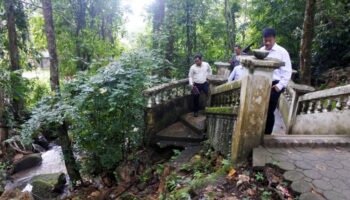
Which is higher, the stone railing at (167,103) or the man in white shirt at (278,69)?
the man in white shirt at (278,69)

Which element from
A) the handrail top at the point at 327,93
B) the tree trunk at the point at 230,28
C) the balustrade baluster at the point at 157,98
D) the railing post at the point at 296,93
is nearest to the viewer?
the handrail top at the point at 327,93

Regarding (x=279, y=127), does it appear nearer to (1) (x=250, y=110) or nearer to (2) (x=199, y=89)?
(2) (x=199, y=89)

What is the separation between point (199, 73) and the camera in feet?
27.7

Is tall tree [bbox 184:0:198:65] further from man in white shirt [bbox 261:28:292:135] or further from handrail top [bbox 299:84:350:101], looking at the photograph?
man in white shirt [bbox 261:28:292:135]

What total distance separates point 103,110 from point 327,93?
4.76 meters

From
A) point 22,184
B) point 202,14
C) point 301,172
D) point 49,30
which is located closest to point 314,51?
point 202,14

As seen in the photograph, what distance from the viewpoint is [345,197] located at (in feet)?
11.5

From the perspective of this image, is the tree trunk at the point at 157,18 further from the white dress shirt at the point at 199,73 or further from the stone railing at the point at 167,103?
the white dress shirt at the point at 199,73

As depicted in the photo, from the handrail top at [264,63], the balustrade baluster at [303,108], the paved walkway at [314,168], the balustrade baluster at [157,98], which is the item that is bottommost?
the paved walkway at [314,168]

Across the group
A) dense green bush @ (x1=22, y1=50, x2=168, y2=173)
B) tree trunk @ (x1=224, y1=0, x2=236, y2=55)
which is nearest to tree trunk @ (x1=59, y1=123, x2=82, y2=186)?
dense green bush @ (x1=22, y1=50, x2=168, y2=173)

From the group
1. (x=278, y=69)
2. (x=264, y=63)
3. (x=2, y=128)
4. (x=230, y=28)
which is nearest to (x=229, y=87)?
(x=278, y=69)

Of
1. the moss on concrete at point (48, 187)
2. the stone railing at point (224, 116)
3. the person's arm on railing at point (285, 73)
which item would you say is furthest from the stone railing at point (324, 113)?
the moss on concrete at point (48, 187)

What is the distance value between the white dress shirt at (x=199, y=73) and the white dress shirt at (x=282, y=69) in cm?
364

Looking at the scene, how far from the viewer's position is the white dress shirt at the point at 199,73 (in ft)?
27.5
